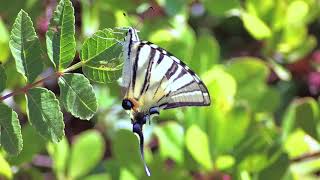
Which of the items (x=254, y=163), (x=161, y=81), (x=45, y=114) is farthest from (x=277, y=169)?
(x=45, y=114)

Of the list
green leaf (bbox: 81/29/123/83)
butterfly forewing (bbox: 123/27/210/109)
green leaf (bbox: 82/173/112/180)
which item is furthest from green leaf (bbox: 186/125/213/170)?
green leaf (bbox: 81/29/123/83)

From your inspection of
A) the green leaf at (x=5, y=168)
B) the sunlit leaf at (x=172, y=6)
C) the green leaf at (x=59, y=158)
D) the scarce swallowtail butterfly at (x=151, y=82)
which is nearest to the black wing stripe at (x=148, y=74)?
the scarce swallowtail butterfly at (x=151, y=82)

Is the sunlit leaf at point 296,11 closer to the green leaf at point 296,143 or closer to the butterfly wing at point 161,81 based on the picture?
the green leaf at point 296,143

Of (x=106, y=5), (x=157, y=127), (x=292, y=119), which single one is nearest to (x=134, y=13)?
(x=106, y=5)

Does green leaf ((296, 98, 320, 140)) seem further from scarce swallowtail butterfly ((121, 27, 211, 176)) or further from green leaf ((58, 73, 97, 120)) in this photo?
green leaf ((58, 73, 97, 120))

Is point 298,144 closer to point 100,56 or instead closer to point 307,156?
point 307,156

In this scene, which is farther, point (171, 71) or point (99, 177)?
point (99, 177)
